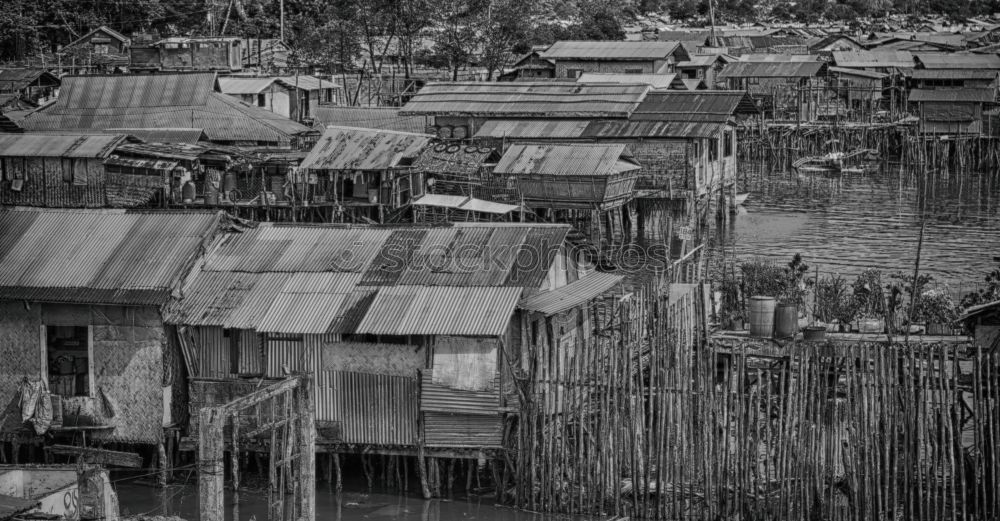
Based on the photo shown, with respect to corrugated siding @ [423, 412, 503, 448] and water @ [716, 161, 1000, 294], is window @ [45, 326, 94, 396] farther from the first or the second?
water @ [716, 161, 1000, 294]

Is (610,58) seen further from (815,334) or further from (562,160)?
(815,334)

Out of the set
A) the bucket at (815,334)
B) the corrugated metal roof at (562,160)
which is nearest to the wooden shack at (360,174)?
the corrugated metal roof at (562,160)

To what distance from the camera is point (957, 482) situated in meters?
16.9

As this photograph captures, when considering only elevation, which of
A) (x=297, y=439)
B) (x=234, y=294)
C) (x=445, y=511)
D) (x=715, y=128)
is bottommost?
(x=445, y=511)

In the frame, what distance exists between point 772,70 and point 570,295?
135 feet

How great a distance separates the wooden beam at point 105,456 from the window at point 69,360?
2.96 ft

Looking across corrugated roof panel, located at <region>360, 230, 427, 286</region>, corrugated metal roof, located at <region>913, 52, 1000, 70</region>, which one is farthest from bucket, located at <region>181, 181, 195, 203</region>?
corrugated metal roof, located at <region>913, 52, 1000, 70</region>

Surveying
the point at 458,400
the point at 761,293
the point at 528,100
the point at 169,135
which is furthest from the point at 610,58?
the point at 458,400

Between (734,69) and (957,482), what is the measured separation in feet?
144

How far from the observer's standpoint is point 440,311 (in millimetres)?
18688

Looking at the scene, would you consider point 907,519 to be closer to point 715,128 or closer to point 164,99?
point 715,128

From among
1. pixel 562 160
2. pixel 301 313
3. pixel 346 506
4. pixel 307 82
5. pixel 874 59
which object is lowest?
pixel 346 506

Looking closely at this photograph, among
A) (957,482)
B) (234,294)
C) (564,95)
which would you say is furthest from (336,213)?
(957,482)

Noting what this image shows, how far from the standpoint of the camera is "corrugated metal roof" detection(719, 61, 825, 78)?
5847cm
